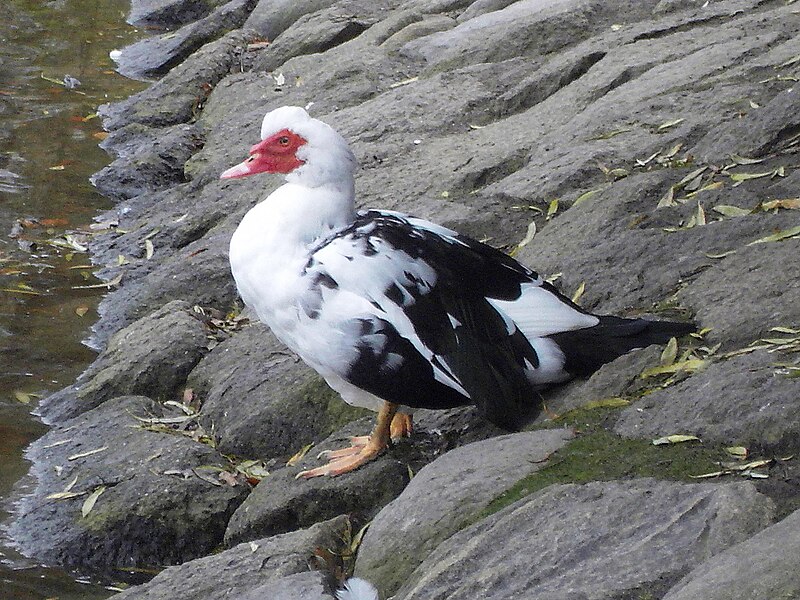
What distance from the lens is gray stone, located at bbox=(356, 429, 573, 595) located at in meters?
2.93

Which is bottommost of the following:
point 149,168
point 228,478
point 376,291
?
point 228,478

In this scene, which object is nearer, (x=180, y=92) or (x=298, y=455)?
(x=298, y=455)

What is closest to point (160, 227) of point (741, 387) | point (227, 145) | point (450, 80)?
point (227, 145)

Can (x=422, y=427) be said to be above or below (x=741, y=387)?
below

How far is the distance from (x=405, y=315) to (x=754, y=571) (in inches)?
61.3

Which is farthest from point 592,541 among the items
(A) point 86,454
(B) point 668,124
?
(B) point 668,124

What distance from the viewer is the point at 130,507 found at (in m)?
4.04

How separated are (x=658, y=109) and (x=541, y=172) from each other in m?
0.62

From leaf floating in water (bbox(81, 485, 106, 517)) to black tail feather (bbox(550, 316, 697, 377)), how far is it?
1.64 meters

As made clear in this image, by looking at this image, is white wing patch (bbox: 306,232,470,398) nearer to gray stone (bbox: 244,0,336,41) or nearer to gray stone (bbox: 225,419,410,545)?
gray stone (bbox: 225,419,410,545)

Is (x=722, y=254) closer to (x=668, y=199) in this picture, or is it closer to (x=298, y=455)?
(x=668, y=199)

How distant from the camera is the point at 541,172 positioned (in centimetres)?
518

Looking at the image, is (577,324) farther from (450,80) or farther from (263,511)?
(450,80)

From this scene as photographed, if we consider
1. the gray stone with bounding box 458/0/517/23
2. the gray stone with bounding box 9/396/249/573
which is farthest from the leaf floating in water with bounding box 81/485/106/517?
the gray stone with bounding box 458/0/517/23
